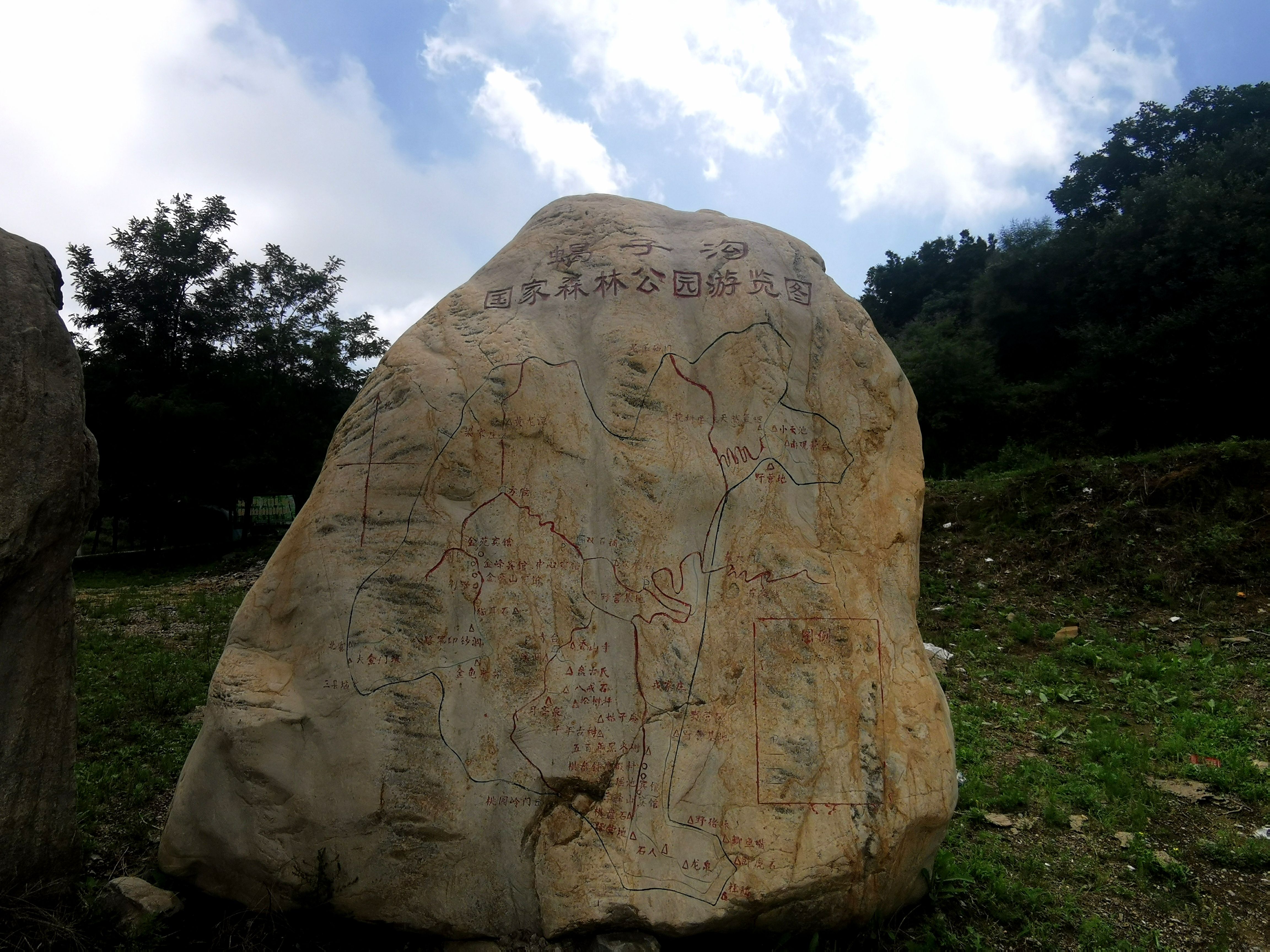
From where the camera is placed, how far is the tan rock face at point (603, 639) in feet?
11.0

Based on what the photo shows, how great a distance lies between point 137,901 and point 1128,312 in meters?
20.6

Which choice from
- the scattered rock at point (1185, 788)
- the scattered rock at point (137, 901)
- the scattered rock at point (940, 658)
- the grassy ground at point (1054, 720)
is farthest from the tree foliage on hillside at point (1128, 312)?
the scattered rock at point (137, 901)

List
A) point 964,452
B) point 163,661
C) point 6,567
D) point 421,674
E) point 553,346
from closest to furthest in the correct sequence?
1. point 6,567
2. point 421,674
3. point 553,346
4. point 163,661
5. point 964,452

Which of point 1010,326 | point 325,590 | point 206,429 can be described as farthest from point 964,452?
point 325,590

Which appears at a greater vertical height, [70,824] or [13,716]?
[13,716]

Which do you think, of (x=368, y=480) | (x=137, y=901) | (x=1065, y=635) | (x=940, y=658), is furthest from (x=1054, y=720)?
(x=137, y=901)

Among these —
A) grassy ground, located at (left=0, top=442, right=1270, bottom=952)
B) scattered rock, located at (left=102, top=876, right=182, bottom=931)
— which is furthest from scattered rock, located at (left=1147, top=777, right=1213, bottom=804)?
scattered rock, located at (left=102, top=876, right=182, bottom=931)

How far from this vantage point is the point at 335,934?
3436 millimetres

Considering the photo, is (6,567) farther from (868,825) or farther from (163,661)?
(163,661)

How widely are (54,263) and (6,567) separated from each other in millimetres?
1494

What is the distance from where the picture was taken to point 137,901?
345cm

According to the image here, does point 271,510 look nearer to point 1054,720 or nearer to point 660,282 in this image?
point 660,282

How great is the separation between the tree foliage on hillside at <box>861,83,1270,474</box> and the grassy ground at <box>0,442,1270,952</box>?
6.35 metres

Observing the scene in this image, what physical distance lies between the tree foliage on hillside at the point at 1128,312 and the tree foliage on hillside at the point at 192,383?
14.1 meters
